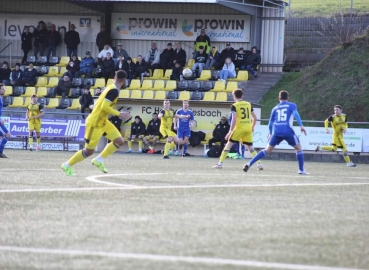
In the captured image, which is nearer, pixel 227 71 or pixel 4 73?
pixel 227 71

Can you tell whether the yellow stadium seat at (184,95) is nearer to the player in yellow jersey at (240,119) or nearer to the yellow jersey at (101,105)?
the player in yellow jersey at (240,119)

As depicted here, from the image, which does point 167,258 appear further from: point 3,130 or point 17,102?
point 17,102

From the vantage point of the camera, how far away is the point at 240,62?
121ft

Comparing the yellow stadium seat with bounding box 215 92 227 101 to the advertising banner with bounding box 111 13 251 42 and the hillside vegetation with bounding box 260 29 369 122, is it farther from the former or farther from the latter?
the advertising banner with bounding box 111 13 251 42

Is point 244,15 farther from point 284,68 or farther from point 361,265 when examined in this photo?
point 361,265

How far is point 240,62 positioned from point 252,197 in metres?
26.1

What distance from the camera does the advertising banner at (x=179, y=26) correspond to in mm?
40438

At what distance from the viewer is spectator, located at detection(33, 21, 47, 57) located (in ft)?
135

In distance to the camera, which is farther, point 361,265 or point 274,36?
point 274,36

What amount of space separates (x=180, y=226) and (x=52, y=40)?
33.7m

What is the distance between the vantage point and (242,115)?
1978cm

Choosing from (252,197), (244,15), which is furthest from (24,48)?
(252,197)

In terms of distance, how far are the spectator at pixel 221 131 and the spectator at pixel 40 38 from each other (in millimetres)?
13278

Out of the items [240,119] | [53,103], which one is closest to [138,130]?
[53,103]
